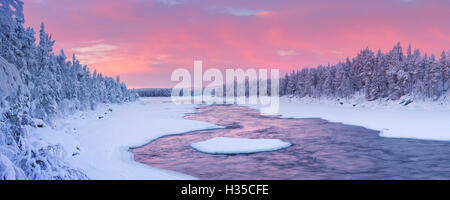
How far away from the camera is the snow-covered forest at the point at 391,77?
6769cm

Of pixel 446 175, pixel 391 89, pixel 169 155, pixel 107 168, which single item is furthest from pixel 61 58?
pixel 391 89

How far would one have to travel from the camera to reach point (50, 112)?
101 ft

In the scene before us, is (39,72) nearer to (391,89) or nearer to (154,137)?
(154,137)

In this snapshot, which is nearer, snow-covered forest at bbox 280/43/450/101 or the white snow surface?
the white snow surface

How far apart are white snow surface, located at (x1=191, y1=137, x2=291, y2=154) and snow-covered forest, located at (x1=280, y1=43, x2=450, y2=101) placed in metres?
55.6

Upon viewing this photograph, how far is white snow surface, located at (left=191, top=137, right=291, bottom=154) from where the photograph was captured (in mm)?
18406

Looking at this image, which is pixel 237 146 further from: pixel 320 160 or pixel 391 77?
pixel 391 77

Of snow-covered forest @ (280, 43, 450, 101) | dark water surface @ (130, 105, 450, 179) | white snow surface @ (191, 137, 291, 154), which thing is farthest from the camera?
snow-covered forest @ (280, 43, 450, 101)

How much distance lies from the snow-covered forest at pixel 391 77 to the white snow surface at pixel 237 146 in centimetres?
5563

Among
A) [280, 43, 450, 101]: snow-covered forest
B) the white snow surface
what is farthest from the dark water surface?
[280, 43, 450, 101]: snow-covered forest

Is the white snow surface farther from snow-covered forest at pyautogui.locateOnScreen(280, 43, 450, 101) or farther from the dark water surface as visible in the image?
snow-covered forest at pyautogui.locateOnScreen(280, 43, 450, 101)

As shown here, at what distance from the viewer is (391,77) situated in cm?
7562

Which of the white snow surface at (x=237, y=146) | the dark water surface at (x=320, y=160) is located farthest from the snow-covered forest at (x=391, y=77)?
the white snow surface at (x=237, y=146)

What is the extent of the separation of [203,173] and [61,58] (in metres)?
42.3
